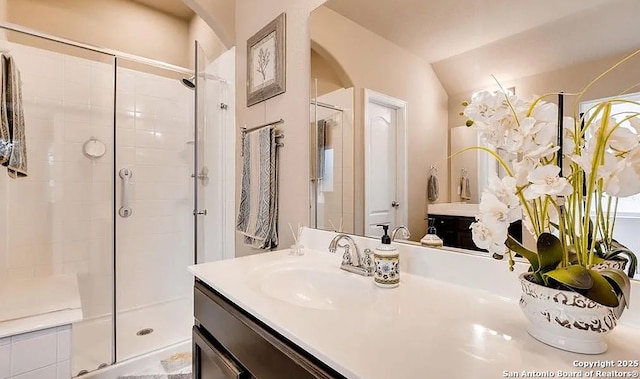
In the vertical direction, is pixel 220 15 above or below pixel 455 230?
above

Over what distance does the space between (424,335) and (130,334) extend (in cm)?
230

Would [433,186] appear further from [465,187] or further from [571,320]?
[571,320]

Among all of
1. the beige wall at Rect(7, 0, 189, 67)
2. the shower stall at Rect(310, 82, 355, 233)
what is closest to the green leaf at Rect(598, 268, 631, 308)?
the shower stall at Rect(310, 82, 355, 233)

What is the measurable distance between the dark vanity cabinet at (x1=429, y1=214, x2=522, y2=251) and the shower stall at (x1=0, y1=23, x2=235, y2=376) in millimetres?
1722

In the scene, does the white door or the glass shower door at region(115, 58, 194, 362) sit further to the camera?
the glass shower door at region(115, 58, 194, 362)

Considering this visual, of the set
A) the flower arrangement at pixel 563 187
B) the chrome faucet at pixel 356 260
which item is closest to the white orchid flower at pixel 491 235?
the flower arrangement at pixel 563 187

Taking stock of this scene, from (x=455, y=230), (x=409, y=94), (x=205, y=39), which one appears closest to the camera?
(x=455, y=230)

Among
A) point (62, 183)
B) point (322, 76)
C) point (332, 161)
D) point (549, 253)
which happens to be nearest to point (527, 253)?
point (549, 253)

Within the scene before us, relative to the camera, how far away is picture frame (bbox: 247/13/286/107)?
5.26ft

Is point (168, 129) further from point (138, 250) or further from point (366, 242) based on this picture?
point (366, 242)

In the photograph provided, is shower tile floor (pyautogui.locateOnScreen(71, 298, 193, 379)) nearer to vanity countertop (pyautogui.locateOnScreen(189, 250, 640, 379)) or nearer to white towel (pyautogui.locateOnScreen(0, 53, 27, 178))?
white towel (pyautogui.locateOnScreen(0, 53, 27, 178))

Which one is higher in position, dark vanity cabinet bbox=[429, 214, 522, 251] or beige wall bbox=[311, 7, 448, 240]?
beige wall bbox=[311, 7, 448, 240]

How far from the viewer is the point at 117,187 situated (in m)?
2.40

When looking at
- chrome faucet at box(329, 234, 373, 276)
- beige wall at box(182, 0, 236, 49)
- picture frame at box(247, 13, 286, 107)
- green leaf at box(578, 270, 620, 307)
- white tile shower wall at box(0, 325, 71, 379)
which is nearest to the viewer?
green leaf at box(578, 270, 620, 307)
